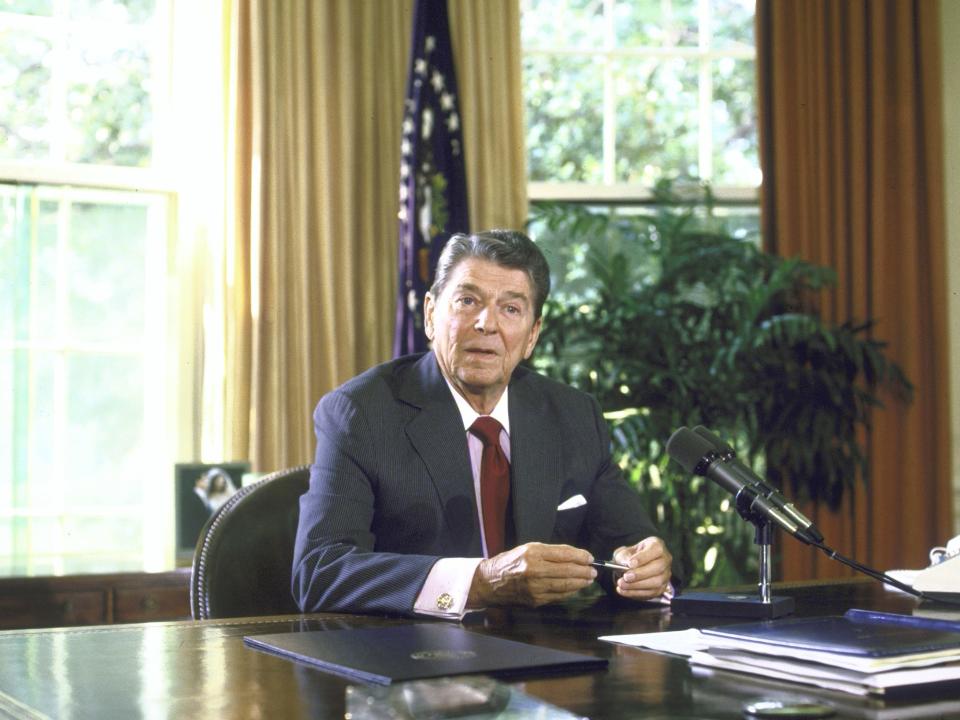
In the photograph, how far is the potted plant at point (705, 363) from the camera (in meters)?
3.92

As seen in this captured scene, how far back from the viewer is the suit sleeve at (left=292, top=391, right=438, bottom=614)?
1808 millimetres

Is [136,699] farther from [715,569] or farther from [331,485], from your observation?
[715,569]

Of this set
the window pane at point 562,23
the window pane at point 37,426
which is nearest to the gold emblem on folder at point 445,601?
the window pane at point 37,426

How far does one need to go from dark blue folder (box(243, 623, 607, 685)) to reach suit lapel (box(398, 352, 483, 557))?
2.15 feet

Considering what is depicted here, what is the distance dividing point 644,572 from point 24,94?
3017 millimetres

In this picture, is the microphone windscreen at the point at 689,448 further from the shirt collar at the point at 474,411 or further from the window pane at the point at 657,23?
the window pane at the point at 657,23

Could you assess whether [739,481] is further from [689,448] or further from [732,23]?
[732,23]

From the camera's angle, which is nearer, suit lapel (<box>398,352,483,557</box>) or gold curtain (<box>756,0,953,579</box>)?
suit lapel (<box>398,352,483,557</box>)

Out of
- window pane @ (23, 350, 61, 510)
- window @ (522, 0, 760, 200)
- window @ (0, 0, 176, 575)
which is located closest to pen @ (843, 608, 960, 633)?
window @ (0, 0, 176, 575)

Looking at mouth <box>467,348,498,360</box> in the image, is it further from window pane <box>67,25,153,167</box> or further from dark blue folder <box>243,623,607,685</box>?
window pane <box>67,25,153,167</box>

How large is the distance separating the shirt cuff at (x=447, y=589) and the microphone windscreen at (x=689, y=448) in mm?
345

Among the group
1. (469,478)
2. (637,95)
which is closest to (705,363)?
(637,95)

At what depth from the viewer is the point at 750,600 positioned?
5.63ft

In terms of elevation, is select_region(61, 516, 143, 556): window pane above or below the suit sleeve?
below
